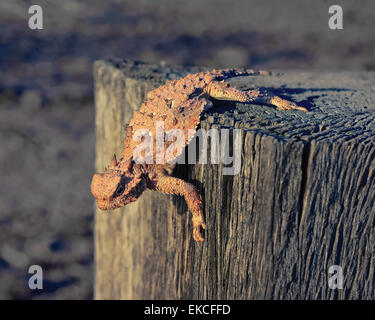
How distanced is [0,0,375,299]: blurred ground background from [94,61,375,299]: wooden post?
312 cm

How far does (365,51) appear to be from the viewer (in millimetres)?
9070

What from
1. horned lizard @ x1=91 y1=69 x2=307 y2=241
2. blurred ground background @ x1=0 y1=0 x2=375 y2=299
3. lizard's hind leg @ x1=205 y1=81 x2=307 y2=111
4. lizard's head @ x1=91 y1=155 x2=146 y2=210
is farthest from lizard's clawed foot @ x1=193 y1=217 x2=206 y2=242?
blurred ground background @ x1=0 y1=0 x2=375 y2=299

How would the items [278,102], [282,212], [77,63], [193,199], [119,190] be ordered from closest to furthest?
[282,212] < [193,199] < [119,190] < [278,102] < [77,63]

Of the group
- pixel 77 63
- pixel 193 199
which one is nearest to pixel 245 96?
pixel 193 199

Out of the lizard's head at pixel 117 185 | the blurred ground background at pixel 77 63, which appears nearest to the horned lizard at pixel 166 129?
the lizard's head at pixel 117 185

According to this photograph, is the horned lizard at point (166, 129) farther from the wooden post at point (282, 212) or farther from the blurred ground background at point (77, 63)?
the blurred ground background at point (77, 63)

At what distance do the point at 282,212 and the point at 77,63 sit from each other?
781 centimetres

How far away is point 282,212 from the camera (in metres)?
2.14

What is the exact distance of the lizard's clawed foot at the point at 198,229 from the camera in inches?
96.1

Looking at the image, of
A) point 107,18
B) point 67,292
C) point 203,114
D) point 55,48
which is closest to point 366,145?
point 203,114

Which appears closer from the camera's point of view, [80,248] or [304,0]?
[80,248]

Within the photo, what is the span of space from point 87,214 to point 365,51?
674 cm

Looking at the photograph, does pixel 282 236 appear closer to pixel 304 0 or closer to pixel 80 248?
pixel 80 248

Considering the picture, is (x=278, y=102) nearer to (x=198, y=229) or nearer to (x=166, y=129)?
(x=166, y=129)
